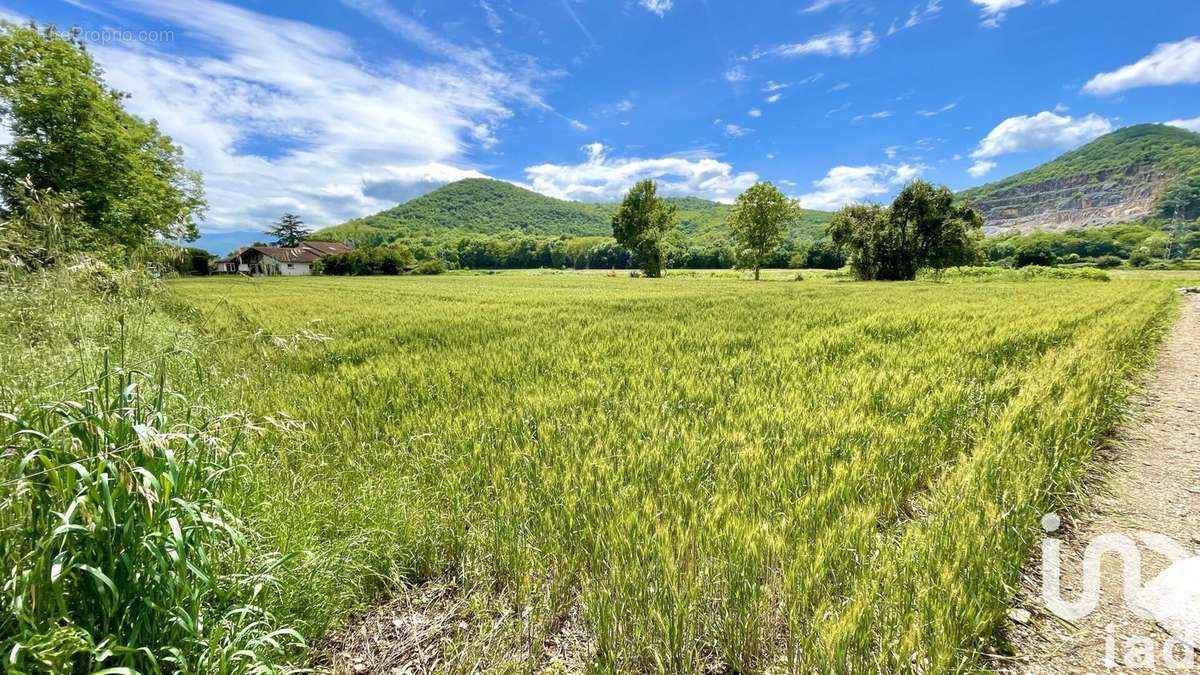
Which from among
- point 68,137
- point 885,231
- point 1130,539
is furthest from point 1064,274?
point 68,137

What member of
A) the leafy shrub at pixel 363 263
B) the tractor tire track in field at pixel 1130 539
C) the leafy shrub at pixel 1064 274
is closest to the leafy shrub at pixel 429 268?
the leafy shrub at pixel 363 263

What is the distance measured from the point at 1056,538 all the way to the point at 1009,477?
513mm

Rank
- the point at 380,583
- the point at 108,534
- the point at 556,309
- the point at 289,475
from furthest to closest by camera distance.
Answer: the point at 556,309
the point at 289,475
the point at 380,583
the point at 108,534

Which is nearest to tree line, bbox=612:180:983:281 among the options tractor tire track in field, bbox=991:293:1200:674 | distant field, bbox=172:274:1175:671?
distant field, bbox=172:274:1175:671

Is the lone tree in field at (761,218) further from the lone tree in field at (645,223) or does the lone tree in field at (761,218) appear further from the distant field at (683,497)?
the distant field at (683,497)

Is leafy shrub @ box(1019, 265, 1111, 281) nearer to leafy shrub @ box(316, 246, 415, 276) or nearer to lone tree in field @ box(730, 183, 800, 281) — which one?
lone tree in field @ box(730, 183, 800, 281)

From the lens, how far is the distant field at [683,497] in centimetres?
226

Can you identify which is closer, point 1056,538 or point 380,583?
point 380,583

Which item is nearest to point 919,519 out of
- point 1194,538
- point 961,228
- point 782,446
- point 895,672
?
point 782,446

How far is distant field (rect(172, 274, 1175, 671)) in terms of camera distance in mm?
2264

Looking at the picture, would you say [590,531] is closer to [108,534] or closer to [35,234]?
[108,534]

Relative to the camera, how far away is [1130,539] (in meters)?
3.03

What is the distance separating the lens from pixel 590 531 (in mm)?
2936

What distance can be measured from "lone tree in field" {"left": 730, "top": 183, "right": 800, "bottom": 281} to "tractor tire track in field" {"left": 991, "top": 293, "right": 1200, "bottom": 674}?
159 ft
